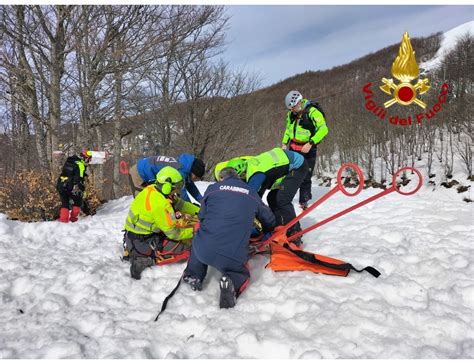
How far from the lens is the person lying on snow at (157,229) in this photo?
3.52 metres

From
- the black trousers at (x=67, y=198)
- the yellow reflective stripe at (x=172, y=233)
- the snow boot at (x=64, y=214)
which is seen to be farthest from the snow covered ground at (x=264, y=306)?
the black trousers at (x=67, y=198)

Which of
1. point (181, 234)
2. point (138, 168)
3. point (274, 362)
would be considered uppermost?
point (138, 168)

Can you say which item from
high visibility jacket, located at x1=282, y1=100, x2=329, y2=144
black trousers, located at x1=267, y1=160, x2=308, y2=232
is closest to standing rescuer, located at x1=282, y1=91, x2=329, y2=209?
high visibility jacket, located at x1=282, y1=100, x2=329, y2=144

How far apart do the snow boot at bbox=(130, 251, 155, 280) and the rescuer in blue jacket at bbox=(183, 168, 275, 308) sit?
76 cm

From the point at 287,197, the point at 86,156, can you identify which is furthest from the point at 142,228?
the point at 86,156

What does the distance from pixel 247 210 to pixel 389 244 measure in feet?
6.40

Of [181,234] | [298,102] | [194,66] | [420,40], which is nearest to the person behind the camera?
[181,234]

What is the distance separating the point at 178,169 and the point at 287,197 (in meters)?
1.45

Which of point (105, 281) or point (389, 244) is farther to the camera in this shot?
point (389, 244)

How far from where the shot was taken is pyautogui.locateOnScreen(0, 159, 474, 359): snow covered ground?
220 centimetres

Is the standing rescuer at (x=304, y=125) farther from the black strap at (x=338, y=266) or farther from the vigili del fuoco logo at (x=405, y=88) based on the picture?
the black strap at (x=338, y=266)

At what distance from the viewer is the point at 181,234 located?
12.1 ft

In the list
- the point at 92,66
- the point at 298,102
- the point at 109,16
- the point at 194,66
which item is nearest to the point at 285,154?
the point at 298,102

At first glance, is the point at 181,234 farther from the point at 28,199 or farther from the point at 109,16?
the point at 109,16
